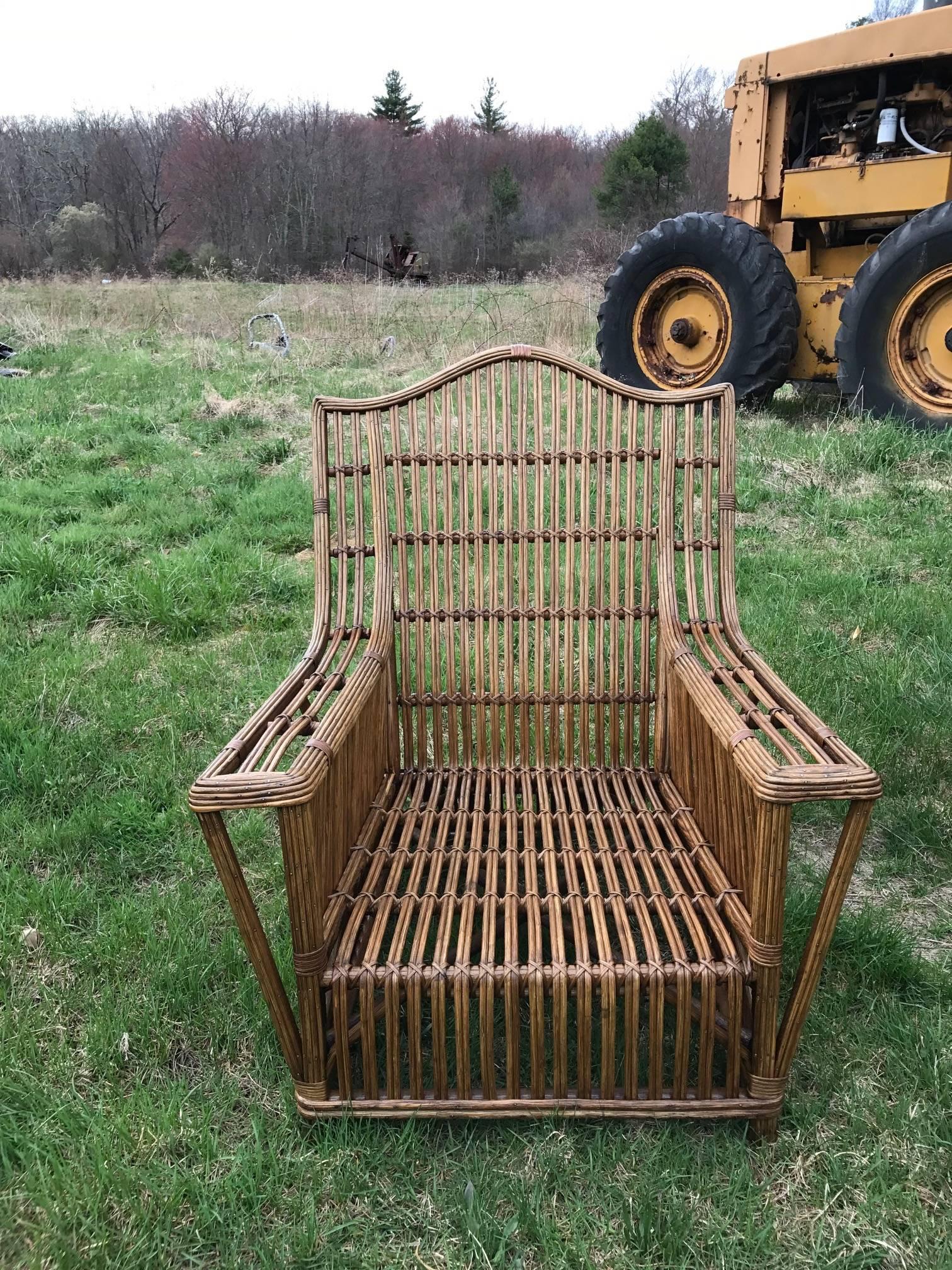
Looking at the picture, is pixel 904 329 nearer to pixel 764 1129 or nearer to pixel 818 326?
pixel 818 326

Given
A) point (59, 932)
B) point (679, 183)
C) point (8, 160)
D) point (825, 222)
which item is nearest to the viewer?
point (59, 932)

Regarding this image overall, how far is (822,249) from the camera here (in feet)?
16.1

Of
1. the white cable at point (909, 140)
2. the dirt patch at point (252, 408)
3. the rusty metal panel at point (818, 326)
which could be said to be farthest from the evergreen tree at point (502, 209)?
the white cable at point (909, 140)

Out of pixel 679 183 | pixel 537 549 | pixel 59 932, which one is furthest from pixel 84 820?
pixel 679 183

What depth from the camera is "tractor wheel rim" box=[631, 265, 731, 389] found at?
4.80 meters

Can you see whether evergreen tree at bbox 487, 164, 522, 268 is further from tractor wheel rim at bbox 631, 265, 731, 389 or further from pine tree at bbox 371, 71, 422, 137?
tractor wheel rim at bbox 631, 265, 731, 389

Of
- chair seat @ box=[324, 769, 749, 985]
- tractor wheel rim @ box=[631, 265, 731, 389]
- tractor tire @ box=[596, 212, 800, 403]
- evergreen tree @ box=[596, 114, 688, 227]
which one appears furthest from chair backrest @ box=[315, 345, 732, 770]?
evergreen tree @ box=[596, 114, 688, 227]

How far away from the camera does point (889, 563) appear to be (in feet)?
10.7

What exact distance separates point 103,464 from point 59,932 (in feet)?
12.0

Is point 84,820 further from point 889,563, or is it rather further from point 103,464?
point 103,464

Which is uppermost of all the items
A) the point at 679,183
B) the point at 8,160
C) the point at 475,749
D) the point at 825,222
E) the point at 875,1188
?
the point at 8,160

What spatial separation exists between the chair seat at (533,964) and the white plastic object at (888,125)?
409cm

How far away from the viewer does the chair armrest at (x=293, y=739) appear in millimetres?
1048

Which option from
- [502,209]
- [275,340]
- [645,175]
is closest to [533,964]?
[275,340]
